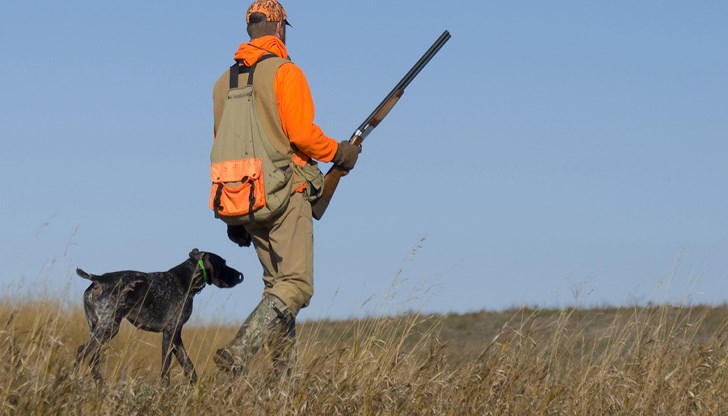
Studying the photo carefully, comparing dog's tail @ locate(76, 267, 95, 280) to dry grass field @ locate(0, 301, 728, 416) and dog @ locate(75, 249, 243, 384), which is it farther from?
dry grass field @ locate(0, 301, 728, 416)

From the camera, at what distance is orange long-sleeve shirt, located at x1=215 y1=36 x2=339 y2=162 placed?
666 centimetres

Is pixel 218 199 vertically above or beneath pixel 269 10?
beneath

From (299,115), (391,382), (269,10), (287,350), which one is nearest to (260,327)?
(287,350)

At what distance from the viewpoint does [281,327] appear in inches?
270

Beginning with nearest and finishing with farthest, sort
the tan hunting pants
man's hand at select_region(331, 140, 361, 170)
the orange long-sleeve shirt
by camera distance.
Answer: the orange long-sleeve shirt < the tan hunting pants < man's hand at select_region(331, 140, 361, 170)

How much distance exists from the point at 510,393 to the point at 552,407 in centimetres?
33

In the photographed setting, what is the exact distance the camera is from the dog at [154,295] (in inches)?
336

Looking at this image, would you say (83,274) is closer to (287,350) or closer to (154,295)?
(154,295)

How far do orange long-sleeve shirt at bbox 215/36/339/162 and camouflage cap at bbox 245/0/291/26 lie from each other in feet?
1.25

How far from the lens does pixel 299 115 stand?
6.68m

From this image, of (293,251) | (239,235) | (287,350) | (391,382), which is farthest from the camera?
(239,235)

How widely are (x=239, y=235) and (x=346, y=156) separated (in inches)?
37.4

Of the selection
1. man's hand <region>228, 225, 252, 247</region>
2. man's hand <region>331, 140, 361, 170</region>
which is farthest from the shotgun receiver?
man's hand <region>228, 225, 252, 247</region>

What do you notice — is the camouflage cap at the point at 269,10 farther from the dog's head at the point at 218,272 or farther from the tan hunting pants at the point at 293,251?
the dog's head at the point at 218,272
